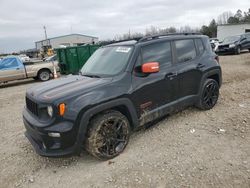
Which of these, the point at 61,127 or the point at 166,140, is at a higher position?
the point at 61,127

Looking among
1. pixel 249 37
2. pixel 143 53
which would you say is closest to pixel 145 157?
pixel 143 53

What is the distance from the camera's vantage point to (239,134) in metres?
4.42

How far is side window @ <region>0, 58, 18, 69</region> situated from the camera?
1325 cm

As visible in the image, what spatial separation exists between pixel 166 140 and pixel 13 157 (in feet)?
9.06

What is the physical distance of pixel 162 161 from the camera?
3740 mm

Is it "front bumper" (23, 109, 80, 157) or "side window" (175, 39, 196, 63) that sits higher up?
"side window" (175, 39, 196, 63)

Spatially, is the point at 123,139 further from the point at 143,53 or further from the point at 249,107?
the point at 249,107

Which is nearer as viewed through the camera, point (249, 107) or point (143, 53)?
point (143, 53)

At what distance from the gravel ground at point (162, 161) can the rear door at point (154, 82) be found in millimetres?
669

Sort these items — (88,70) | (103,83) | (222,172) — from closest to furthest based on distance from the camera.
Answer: (222,172) < (103,83) < (88,70)

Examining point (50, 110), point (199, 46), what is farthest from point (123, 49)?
point (199, 46)

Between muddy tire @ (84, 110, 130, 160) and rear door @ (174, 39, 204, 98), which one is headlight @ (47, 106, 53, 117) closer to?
muddy tire @ (84, 110, 130, 160)

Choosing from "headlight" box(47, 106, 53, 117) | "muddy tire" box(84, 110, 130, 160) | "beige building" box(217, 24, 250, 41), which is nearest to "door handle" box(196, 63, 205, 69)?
"muddy tire" box(84, 110, 130, 160)

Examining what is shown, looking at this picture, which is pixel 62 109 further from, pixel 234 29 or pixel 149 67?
pixel 234 29
